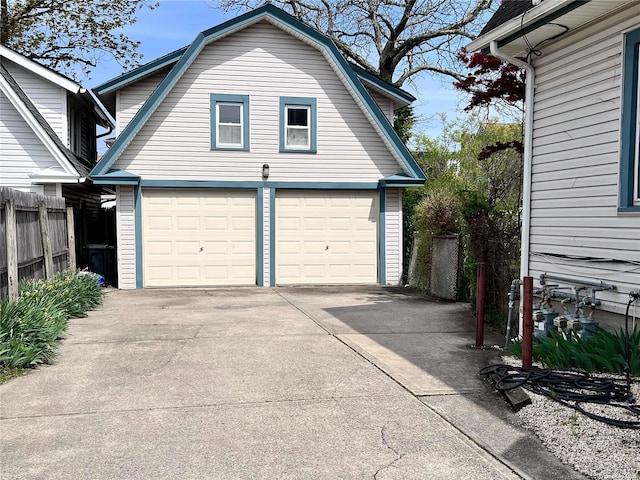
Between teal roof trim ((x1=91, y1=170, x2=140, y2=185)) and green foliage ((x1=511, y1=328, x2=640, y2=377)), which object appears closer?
green foliage ((x1=511, y1=328, x2=640, y2=377))

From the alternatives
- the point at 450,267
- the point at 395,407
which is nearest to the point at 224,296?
the point at 450,267

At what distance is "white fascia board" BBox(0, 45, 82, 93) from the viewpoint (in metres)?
15.6

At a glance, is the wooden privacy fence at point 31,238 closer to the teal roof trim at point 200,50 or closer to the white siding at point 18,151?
the teal roof trim at point 200,50

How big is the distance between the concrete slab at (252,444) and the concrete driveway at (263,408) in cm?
1

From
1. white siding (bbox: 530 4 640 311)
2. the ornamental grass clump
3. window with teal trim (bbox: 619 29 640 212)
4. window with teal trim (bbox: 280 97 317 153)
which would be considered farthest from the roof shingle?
window with teal trim (bbox: 280 97 317 153)

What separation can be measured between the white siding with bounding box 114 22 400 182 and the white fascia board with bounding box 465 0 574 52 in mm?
7468

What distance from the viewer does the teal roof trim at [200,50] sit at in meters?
14.0

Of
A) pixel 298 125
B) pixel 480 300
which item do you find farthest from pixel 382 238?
pixel 480 300

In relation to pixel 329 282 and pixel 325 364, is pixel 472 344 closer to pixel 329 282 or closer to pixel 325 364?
pixel 325 364

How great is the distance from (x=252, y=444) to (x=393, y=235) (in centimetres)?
1185

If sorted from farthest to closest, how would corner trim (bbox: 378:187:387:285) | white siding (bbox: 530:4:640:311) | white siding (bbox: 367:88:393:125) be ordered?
white siding (bbox: 367:88:393:125)
corner trim (bbox: 378:187:387:285)
white siding (bbox: 530:4:640:311)

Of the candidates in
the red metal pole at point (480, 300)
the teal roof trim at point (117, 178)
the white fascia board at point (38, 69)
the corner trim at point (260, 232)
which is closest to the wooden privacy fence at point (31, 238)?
the teal roof trim at point (117, 178)

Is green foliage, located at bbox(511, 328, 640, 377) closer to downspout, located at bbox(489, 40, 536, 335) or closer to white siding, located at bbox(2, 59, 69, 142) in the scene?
downspout, located at bbox(489, 40, 536, 335)

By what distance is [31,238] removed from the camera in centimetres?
1007
